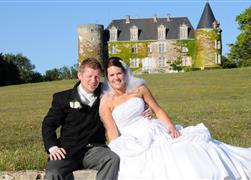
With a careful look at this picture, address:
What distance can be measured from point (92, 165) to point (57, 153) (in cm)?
35

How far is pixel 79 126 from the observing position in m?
5.24

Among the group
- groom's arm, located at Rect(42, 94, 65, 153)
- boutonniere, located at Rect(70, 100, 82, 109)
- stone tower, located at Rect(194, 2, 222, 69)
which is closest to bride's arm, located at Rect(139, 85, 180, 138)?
boutonniere, located at Rect(70, 100, 82, 109)

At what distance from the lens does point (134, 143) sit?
497cm

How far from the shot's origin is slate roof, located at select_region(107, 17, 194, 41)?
74.3 meters

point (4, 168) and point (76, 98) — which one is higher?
point (76, 98)

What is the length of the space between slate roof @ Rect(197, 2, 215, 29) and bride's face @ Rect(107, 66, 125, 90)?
65440mm

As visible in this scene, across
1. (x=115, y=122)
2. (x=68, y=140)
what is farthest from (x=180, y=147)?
(x=68, y=140)

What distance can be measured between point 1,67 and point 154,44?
82.6 feet

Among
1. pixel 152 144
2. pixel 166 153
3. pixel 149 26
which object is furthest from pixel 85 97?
pixel 149 26

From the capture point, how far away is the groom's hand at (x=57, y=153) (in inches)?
198

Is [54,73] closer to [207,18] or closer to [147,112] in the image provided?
[207,18]

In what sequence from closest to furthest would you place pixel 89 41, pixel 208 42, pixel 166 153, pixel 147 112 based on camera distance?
pixel 166 153 → pixel 147 112 → pixel 208 42 → pixel 89 41

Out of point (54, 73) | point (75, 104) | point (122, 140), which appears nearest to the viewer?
point (122, 140)

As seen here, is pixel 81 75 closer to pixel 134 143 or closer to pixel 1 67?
pixel 134 143
